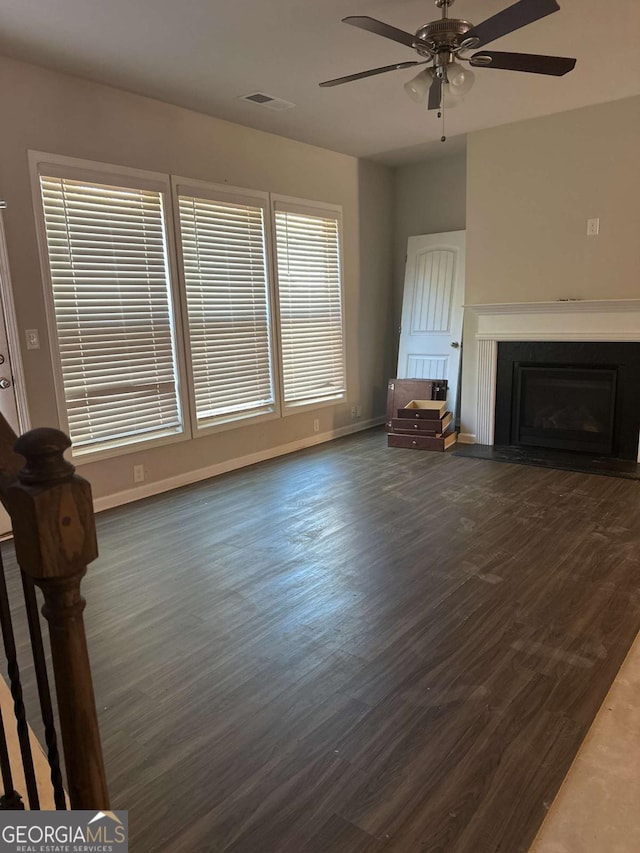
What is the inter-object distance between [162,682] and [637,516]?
3.02m

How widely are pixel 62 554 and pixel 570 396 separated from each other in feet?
16.5

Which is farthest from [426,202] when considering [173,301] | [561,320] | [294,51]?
[173,301]

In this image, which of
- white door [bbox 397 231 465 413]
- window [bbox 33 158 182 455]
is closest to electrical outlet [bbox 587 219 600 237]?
white door [bbox 397 231 465 413]

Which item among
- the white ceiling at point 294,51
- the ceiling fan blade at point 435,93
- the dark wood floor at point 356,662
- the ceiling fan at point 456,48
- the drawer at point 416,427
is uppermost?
the white ceiling at point 294,51

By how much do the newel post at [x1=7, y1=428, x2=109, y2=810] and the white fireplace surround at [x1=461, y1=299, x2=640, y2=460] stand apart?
4.80 metres

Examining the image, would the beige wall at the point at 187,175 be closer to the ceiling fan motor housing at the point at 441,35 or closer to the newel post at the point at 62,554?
the ceiling fan motor housing at the point at 441,35

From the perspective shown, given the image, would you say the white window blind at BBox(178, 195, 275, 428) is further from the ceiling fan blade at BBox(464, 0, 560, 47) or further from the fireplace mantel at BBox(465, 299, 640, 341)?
the ceiling fan blade at BBox(464, 0, 560, 47)

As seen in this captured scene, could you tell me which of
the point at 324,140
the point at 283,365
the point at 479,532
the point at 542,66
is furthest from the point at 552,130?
the point at 479,532

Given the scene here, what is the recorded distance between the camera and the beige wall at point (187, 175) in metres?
3.48

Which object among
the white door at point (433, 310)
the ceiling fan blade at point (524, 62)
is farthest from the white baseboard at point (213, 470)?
the ceiling fan blade at point (524, 62)

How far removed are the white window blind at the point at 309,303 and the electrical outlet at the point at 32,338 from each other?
2.30 metres

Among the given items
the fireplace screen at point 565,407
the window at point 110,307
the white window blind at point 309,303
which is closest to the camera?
the window at point 110,307

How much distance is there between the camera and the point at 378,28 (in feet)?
8.25

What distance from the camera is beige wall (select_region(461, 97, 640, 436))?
15.1 ft
